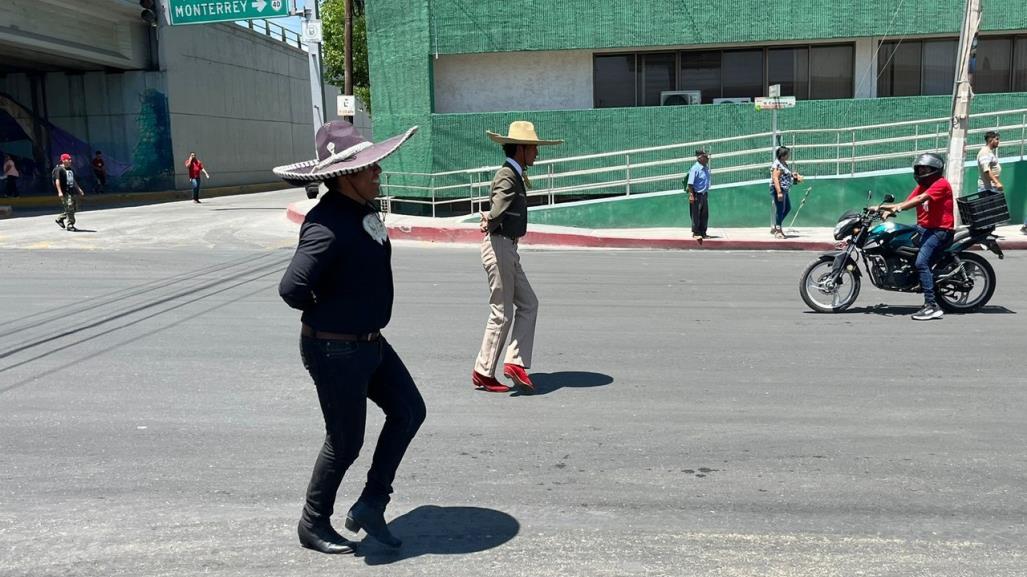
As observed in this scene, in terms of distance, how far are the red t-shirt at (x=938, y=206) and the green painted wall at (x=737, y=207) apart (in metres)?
9.63

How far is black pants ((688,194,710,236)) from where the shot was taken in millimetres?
16750

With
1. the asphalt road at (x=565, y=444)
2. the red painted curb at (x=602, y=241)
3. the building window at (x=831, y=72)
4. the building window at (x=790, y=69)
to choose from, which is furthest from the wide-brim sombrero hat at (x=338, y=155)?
the building window at (x=831, y=72)

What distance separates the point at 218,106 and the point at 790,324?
3130 centimetres

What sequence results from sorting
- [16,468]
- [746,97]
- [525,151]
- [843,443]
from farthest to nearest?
[746,97]
[525,151]
[843,443]
[16,468]

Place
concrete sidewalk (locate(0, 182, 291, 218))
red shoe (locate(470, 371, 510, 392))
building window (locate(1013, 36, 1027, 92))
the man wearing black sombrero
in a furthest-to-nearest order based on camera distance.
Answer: concrete sidewalk (locate(0, 182, 291, 218)) < building window (locate(1013, 36, 1027, 92)) < red shoe (locate(470, 371, 510, 392)) < the man wearing black sombrero

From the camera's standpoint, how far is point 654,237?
1764 cm

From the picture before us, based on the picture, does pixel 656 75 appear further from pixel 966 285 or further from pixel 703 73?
pixel 966 285

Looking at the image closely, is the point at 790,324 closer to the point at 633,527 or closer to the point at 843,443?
the point at 843,443

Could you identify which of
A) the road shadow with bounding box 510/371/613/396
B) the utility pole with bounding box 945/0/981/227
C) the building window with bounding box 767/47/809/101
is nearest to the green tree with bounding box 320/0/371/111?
the building window with bounding box 767/47/809/101

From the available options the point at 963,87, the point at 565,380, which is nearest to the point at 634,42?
the point at 963,87

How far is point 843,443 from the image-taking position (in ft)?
18.0

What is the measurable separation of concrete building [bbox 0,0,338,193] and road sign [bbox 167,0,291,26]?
13.2 feet

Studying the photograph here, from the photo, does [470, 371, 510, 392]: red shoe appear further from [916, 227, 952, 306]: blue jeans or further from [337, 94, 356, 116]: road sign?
[337, 94, 356, 116]: road sign

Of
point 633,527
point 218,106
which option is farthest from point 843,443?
point 218,106
